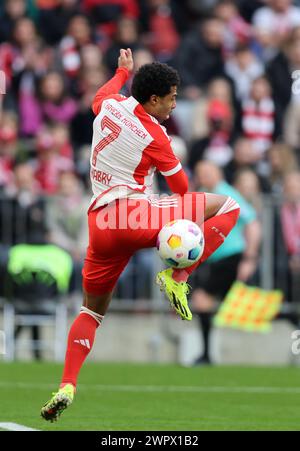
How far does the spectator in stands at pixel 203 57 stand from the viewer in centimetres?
2069

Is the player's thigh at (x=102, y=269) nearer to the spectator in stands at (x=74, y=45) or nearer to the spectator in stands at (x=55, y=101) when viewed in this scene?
the spectator in stands at (x=55, y=101)

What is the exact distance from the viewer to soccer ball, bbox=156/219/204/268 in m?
9.35

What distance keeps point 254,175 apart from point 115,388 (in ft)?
18.9

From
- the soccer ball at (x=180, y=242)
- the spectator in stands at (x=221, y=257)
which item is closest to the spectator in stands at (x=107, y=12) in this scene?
the spectator in stands at (x=221, y=257)

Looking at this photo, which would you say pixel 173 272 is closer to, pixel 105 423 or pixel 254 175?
pixel 105 423

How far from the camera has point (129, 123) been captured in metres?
9.46

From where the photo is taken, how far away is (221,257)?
55.2 feet

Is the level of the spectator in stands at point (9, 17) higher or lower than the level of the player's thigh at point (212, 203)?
higher

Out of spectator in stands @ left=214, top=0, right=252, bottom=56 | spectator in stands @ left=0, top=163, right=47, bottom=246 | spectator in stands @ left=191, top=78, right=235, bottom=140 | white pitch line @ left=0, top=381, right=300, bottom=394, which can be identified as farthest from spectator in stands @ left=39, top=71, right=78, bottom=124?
white pitch line @ left=0, top=381, right=300, bottom=394

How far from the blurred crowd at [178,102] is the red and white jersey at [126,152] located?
711 centimetres

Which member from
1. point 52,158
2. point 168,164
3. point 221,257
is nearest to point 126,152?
point 168,164
